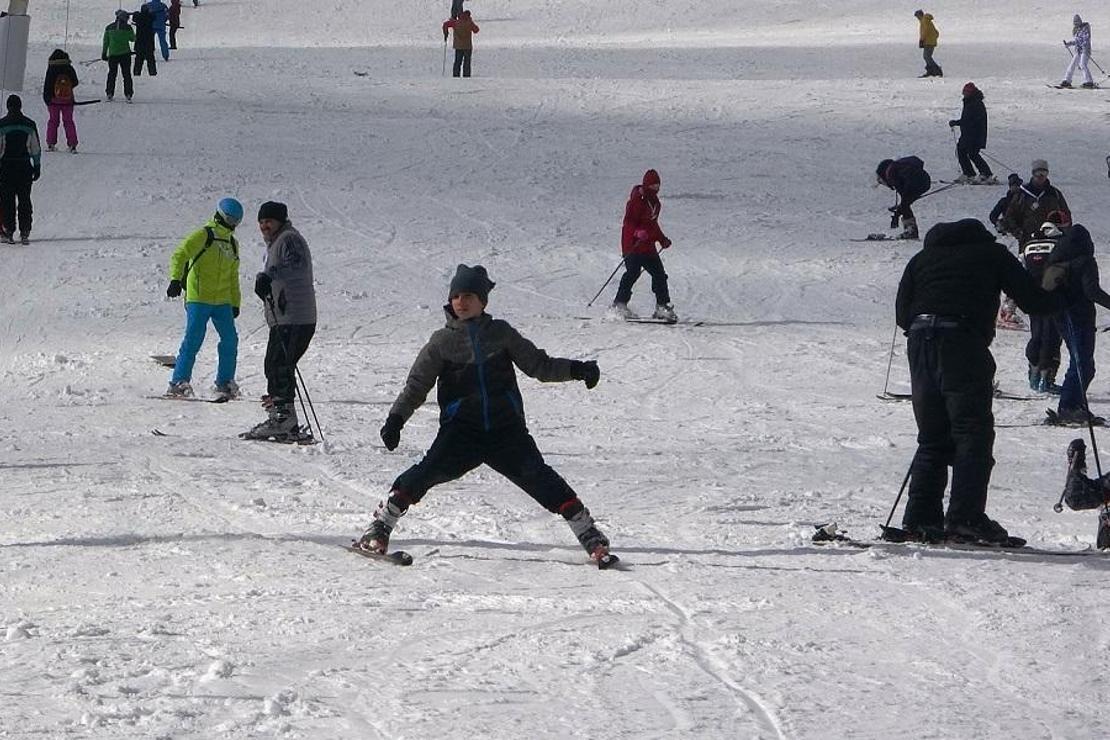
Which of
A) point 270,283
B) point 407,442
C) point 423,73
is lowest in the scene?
point 407,442

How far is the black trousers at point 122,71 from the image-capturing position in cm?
2766

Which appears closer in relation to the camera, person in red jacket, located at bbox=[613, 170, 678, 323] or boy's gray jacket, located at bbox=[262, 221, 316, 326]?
boy's gray jacket, located at bbox=[262, 221, 316, 326]

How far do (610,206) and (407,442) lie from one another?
10.9m

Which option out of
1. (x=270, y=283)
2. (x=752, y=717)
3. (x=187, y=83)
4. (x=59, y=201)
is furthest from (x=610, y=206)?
(x=752, y=717)

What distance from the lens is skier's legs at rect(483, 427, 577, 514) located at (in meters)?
6.77

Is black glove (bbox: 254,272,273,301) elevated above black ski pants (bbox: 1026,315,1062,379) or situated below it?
above

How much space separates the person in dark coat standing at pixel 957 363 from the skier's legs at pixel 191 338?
233 inches

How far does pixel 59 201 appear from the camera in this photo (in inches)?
810

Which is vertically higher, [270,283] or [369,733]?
[270,283]

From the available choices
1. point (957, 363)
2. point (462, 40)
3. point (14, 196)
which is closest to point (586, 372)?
point (957, 363)

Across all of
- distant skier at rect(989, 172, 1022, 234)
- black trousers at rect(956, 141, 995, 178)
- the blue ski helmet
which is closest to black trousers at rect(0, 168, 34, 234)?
the blue ski helmet

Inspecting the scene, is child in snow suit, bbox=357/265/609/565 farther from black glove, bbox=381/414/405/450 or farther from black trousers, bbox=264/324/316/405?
black trousers, bbox=264/324/316/405

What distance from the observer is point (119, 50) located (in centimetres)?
2730

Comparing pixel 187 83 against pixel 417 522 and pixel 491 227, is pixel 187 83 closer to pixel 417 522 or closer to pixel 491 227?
pixel 491 227
